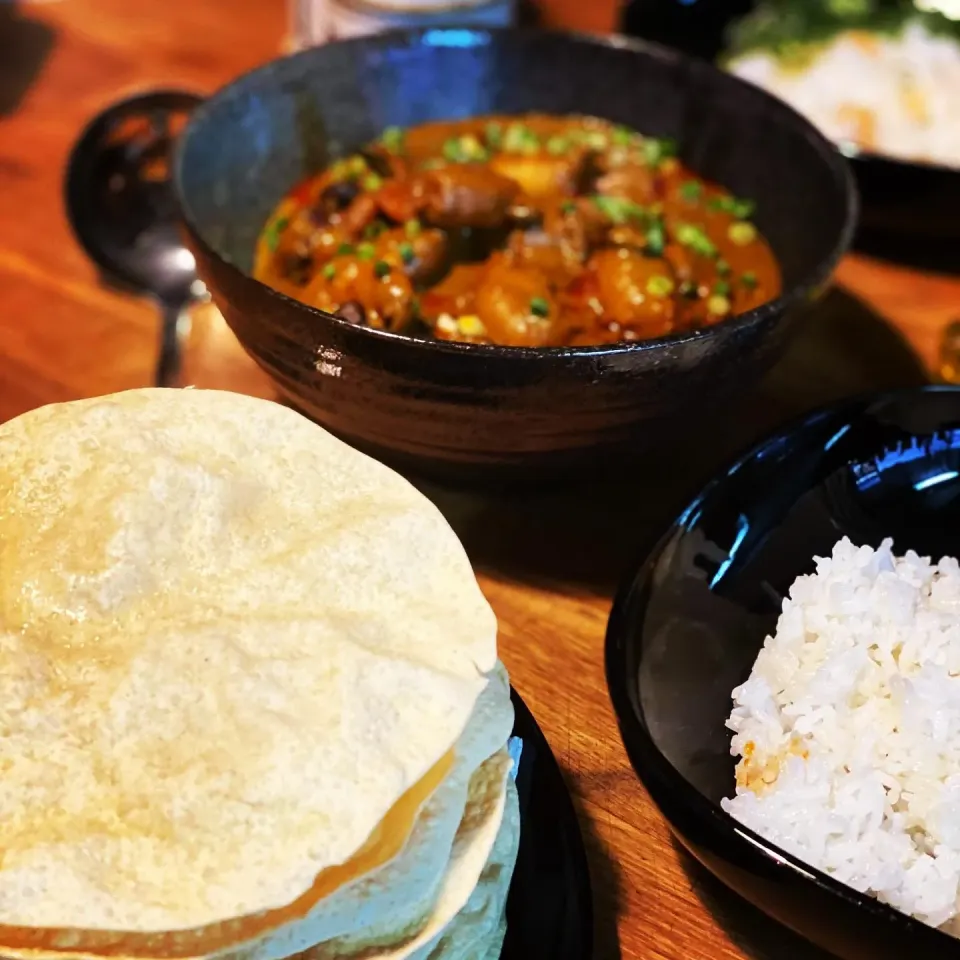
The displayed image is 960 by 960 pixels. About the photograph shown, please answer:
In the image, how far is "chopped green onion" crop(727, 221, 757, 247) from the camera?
180cm

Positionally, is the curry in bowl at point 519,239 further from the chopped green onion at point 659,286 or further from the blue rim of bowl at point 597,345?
the blue rim of bowl at point 597,345

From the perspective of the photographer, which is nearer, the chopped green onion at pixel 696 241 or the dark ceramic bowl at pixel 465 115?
the dark ceramic bowl at pixel 465 115

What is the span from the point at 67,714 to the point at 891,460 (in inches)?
44.6

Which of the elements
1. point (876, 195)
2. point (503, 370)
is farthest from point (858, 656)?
point (876, 195)

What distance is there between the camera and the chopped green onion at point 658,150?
6.40 feet

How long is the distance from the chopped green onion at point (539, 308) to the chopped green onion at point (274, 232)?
56 cm

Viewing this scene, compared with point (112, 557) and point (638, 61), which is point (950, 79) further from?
point (112, 557)

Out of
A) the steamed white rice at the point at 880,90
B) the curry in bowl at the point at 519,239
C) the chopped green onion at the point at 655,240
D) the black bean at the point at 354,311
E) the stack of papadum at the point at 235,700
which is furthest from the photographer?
the steamed white rice at the point at 880,90

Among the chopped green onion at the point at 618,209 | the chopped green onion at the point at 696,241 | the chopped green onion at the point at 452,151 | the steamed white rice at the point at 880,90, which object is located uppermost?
the steamed white rice at the point at 880,90

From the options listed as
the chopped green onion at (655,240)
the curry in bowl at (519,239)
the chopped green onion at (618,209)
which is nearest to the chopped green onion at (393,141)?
the curry in bowl at (519,239)

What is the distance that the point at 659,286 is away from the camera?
152 cm

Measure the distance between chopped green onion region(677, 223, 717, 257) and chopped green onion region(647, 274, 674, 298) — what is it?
0.69ft

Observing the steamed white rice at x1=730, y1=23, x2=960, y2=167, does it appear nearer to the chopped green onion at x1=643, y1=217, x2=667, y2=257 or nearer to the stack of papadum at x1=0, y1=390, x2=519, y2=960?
the chopped green onion at x1=643, y1=217, x2=667, y2=257

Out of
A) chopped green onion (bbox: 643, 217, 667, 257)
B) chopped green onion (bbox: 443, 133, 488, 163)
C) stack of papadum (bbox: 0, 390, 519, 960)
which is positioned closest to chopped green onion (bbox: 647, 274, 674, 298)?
chopped green onion (bbox: 643, 217, 667, 257)
